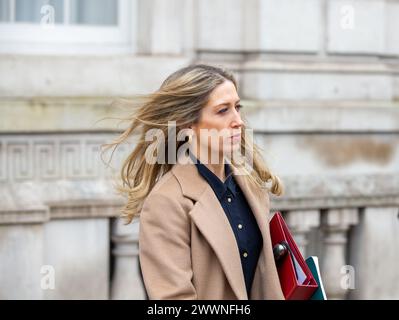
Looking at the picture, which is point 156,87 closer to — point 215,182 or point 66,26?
point 66,26

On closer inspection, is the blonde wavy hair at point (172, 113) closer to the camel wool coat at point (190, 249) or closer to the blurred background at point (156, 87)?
the camel wool coat at point (190, 249)

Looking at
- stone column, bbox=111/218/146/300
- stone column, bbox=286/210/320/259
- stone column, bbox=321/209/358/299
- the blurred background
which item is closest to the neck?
the blurred background

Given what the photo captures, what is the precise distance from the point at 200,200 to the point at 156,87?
423 cm

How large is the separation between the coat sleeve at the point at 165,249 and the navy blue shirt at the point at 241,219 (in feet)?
0.76

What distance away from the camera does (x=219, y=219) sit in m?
4.11

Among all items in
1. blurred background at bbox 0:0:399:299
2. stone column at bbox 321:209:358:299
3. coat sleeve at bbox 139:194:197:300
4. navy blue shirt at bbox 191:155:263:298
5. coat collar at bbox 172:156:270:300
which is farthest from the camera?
stone column at bbox 321:209:358:299

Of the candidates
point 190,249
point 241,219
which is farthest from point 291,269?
point 190,249

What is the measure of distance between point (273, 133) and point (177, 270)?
15.0 ft

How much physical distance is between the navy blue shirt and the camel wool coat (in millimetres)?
42

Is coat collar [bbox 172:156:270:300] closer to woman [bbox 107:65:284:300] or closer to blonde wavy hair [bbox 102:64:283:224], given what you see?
woman [bbox 107:65:284:300]

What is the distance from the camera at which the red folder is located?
410 cm

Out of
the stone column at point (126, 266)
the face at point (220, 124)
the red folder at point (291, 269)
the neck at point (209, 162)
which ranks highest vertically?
the face at point (220, 124)

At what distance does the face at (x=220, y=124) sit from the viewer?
166 inches

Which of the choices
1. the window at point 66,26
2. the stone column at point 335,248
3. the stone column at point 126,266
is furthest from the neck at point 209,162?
→ the stone column at point 335,248
